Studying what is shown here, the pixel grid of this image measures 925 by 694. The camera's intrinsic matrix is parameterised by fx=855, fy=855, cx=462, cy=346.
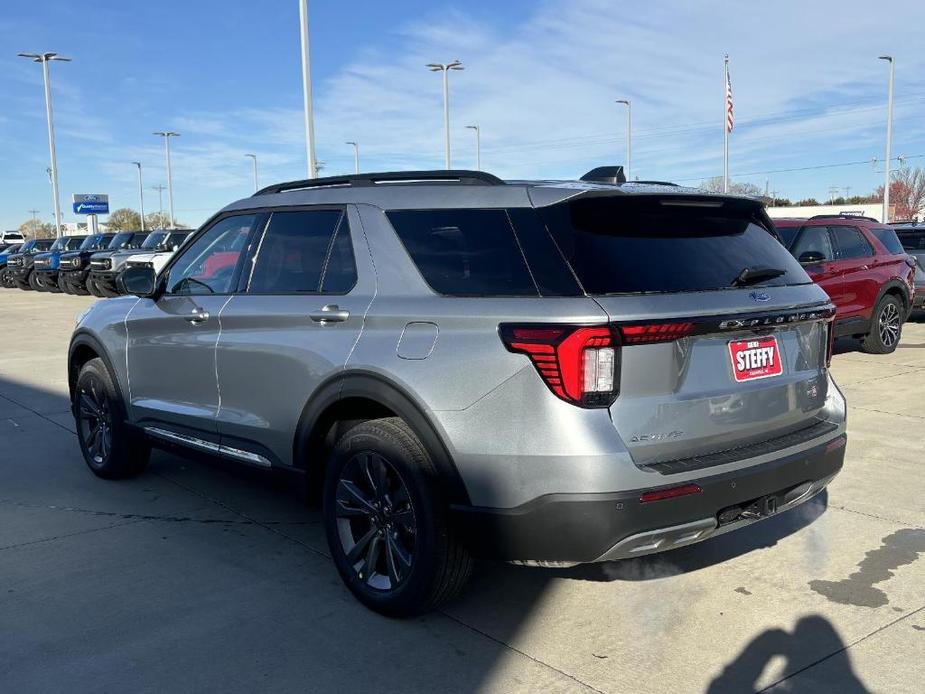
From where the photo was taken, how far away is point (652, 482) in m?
2.97

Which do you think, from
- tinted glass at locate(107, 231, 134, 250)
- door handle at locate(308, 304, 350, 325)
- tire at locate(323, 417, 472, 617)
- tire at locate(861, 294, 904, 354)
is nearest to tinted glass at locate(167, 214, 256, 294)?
door handle at locate(308, 304, 350, 325)

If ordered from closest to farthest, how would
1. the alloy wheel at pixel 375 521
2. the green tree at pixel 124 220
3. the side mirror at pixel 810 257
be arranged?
1. the alloy wheel at pixel 375 521
2. the side mirror at pixel 810 257
3. the green tree at pixel 124 220

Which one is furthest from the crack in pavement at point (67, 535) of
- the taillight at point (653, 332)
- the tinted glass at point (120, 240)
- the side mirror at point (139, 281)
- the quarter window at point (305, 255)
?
the tinted glass at point (120, 240)

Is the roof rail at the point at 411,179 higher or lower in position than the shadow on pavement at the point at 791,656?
higher

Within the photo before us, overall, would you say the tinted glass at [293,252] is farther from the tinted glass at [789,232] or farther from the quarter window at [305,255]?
the tinted glass at [789,232]

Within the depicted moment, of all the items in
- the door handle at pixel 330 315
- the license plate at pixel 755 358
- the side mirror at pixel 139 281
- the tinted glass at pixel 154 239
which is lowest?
the license plate at pixel 755 358

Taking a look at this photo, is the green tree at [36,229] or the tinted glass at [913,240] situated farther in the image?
the green tree at [36,229]

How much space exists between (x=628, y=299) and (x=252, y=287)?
2134 millimetres

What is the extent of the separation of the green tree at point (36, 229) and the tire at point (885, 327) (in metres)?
138

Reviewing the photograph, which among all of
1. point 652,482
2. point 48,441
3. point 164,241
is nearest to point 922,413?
point 652,482

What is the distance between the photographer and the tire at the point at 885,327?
10.8m

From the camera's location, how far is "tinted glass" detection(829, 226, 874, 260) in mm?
10852

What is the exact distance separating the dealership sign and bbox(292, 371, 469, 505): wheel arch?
266ft

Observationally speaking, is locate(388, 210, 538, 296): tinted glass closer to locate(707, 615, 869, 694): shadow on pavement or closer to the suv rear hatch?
the suv rear hatch
